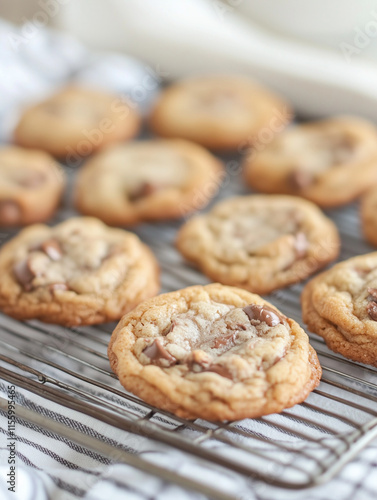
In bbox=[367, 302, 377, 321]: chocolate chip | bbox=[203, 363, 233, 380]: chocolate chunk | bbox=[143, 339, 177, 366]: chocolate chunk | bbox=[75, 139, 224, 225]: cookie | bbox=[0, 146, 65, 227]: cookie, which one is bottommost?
bbox=[0, 146, 65, 227]: cookie

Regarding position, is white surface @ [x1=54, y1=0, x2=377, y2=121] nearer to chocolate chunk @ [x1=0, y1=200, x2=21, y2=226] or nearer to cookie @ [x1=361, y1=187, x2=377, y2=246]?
cookie @ [x1=361, y1=187, x2=377, y2=246]

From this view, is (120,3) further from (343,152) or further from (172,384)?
(172,384)

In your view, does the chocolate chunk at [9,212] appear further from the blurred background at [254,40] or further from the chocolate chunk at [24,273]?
the blurred background at [254,40]

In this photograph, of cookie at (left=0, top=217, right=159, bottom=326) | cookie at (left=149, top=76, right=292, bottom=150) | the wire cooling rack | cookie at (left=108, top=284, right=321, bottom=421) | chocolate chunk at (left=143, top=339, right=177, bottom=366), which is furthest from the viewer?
cookie at (left=149, top=76, right=292, bottom=150)

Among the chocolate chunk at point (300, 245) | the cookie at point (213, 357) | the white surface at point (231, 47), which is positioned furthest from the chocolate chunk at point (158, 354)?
the white surface at point (231, 47)

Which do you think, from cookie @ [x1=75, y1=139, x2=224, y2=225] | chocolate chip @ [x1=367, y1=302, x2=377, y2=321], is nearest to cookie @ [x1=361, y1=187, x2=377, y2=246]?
chocolate chip @ [x1=367, y1=302, x2=377, y2=321]

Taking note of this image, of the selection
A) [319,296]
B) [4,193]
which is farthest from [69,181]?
[319,296]
